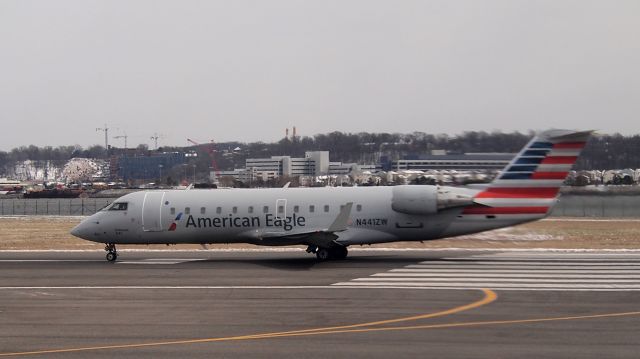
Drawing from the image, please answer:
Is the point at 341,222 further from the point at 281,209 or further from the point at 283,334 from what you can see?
the point at 283,334

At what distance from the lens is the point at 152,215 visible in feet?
104

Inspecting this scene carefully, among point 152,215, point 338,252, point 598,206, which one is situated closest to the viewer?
point 338,252

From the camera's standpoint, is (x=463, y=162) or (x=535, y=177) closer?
(x=535, y=177)

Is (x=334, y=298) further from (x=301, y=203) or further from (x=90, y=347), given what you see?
(x=301, y=203)

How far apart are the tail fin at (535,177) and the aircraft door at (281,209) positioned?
6942 millimetres

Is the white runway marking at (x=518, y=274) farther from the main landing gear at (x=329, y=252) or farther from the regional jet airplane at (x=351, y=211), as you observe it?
the main landing gear at (x=329, y=252)

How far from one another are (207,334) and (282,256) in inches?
674

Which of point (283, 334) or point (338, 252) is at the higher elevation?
point (338, 252)

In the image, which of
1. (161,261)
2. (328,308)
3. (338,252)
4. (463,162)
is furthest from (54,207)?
(328,308)

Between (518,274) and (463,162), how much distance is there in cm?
2707

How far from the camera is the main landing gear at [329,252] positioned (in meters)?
29.6

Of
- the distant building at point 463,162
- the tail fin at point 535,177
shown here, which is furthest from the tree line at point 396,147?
the tail fin at point 535,177

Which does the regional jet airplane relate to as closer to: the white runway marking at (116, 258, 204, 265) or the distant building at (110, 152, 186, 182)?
the white runway marking at (116, 258, 204, 265)

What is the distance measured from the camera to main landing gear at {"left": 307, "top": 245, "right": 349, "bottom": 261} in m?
29.6
